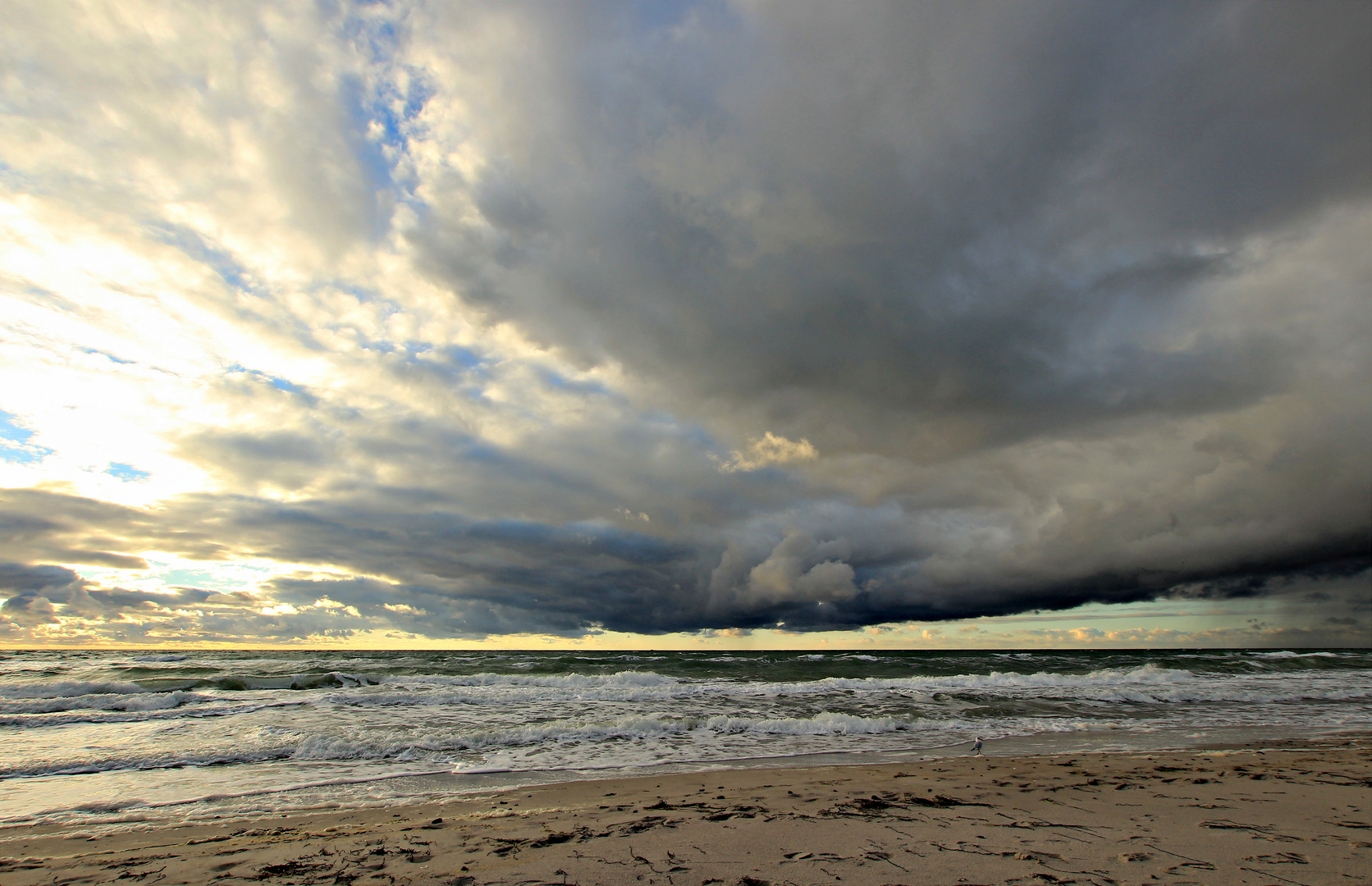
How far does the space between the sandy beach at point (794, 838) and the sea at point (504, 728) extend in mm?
1724

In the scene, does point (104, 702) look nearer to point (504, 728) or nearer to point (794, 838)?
point (504, 728)

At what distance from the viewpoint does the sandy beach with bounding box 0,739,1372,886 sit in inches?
222

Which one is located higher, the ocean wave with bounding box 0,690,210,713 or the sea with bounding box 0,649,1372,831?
the ocean wave with bounding box 0,690,210,713

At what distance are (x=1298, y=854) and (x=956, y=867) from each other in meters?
3.81

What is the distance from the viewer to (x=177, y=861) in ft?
21.2

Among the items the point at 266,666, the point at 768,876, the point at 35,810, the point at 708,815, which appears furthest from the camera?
the point at 266,666

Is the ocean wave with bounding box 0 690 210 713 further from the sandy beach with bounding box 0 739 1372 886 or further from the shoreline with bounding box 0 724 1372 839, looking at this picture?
the sandy beach with bounding box 0 739 1372 886

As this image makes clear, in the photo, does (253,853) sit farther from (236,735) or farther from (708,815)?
(236,735)

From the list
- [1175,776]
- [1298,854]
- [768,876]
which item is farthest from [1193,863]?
[1175,776]

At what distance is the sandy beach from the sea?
5.66ft

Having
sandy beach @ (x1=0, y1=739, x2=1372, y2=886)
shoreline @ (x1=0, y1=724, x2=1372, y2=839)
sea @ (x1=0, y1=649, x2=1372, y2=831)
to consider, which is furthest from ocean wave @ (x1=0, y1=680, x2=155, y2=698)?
sandy beach @ (x1=0, y1=739, x2=1372, y2=886)

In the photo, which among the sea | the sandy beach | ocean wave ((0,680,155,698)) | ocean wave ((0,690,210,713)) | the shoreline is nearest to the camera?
the sandy beach

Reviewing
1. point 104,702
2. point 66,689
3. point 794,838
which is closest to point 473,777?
point 794,838

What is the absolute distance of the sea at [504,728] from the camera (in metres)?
10.1
